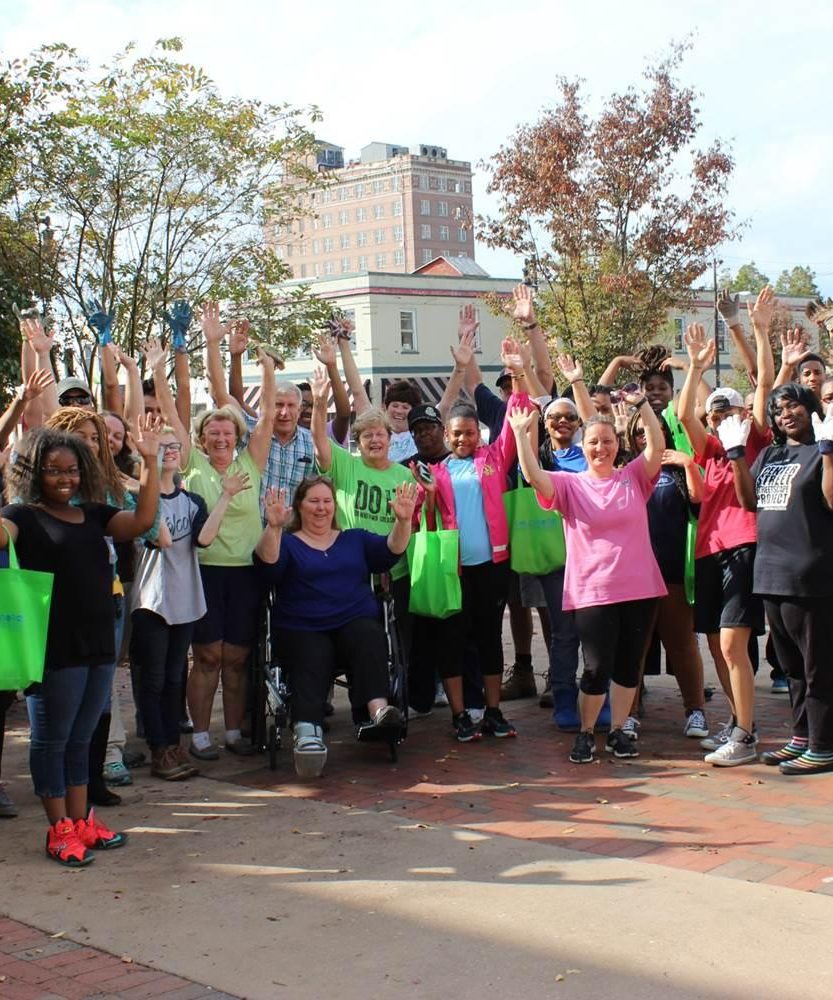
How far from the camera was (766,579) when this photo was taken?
6.67 meters

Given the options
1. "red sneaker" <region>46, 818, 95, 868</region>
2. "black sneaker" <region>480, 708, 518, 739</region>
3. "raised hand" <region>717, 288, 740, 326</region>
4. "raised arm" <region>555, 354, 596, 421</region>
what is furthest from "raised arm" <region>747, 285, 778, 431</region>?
"red sneaker" <region>46, 818, 95, 868</region>

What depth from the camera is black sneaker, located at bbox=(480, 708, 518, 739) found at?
775 centimetres

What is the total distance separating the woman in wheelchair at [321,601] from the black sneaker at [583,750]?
1.05m

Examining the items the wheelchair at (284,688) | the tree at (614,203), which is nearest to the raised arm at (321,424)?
the wheelchair at (284,688)

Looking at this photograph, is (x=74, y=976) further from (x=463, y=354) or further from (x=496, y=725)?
(x=463, y=354)

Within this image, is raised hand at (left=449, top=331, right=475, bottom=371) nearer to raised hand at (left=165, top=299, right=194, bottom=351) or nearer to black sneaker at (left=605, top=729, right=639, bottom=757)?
raised hand at (left=165, top=299, right=194, bottom=351)

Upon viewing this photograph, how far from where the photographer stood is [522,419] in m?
7.09

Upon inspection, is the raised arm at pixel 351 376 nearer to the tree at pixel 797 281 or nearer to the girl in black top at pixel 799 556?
the girl in black top at pixel 799 556

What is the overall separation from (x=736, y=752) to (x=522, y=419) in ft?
7.04

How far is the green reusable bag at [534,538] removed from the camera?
782cm

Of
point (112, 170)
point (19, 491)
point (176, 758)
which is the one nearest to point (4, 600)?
point (19, 491)

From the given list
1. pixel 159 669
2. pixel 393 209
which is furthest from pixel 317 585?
pixel 393 209

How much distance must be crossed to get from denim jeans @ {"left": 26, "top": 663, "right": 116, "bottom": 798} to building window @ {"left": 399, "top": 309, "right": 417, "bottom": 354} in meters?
49.4

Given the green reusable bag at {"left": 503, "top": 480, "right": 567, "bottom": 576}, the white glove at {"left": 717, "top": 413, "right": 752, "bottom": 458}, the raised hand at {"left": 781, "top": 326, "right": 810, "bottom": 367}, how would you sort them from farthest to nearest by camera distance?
1. the raised hand at {"left": 781, "top": 326, "right": 810, "bottom": 367}
2. the green reusable bag at {"left": 503, "top": 480, "right": 567, "bottom": 576}
3. the white glove at {"left": 717, "top": 413, "right": 752, "bottom": 458}
